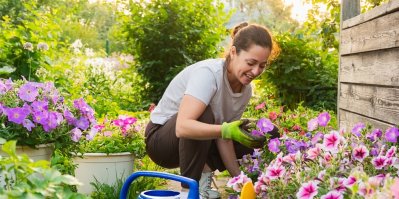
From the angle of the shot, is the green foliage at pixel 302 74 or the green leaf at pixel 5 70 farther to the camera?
the green foliage at pixel 302 74

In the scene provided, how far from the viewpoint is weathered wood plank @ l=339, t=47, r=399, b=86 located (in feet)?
9.05

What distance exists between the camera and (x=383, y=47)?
2904 mm

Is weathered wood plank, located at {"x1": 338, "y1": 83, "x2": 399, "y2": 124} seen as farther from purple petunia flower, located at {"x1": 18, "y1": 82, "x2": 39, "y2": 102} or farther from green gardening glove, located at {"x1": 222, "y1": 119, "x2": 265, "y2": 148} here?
purple petunia flower, located at {"x1": 18, "y1": 82, "x2": 39, "y2": 102}

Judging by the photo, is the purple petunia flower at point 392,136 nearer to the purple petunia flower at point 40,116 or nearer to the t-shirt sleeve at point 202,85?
the t-shirt sleeve at point 202,85

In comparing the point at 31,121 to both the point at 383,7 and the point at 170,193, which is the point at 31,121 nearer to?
the point at 170,193

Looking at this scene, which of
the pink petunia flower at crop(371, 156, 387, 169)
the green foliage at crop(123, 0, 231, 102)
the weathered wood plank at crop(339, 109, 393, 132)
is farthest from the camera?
the green foliage at crop(123, 0, 231, 102)

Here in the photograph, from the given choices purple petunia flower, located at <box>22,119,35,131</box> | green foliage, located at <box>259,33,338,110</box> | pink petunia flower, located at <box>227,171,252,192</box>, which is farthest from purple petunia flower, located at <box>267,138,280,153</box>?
green foliage, located at <box>259,33,338,110</box>

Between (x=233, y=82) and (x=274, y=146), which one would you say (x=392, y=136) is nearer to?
(x=274, y=146)

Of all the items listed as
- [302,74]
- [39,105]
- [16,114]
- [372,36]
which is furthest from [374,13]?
[302,74]

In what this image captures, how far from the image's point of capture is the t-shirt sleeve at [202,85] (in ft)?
8.93

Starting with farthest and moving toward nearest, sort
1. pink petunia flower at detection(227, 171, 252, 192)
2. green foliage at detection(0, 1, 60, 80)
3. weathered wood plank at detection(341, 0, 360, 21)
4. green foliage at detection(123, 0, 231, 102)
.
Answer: green foliage at detection(123, 0, 231, 102), green foliage at detection(0, 1, 60, 80), weathered wood plank at detection(341, 0, 360, 21), pink petunia flower at detection(227, 171, 252, 192)

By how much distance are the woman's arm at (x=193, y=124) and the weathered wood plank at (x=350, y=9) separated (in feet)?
5.44

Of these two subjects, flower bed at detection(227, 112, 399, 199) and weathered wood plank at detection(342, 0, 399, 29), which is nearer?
flower bed at detection(227, 112, 399, 199)

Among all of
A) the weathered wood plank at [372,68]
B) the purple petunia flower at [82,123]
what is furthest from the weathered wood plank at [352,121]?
the purple petunia flower at [82,123]
